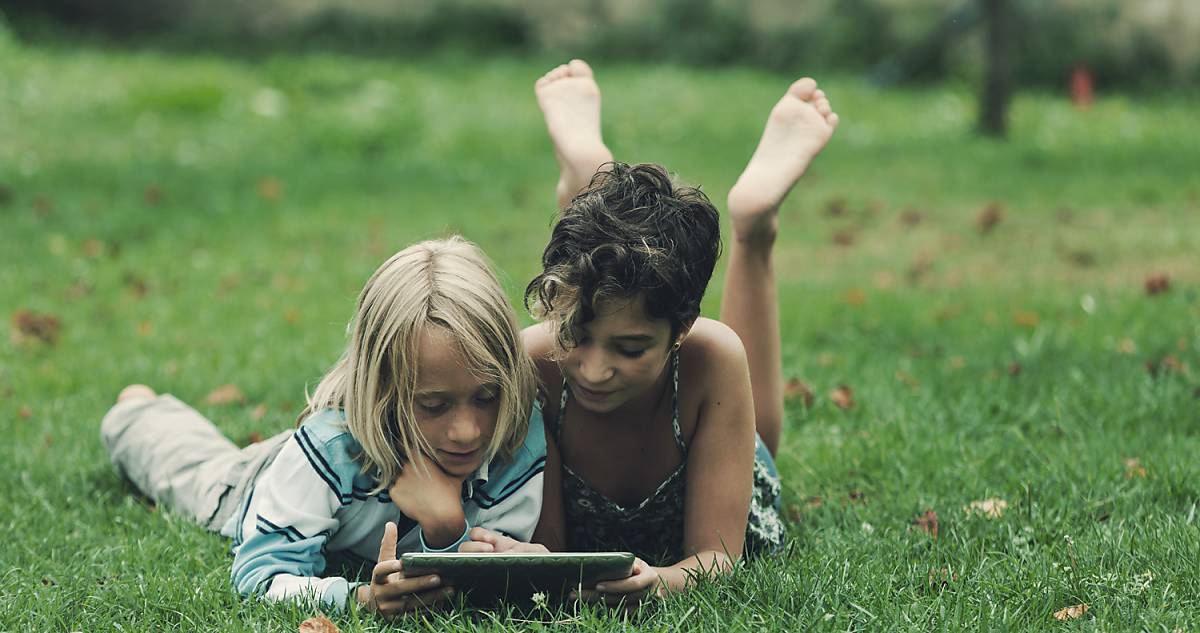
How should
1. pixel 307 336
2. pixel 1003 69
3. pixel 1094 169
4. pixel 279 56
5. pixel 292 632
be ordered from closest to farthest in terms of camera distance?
1. pixel 292 632
2. pixel 307 336
3. pixel 1094 169
4. pixel 1003 69
5. pixel 279 56

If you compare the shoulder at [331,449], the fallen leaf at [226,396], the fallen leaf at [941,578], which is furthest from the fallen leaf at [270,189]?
the fallen leaf at [941,578]

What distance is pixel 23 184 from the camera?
8156mm

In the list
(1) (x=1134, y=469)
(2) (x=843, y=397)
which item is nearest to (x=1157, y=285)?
(2) (x=843, y=397)

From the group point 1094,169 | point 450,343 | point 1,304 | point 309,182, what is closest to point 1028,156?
point 1094,169

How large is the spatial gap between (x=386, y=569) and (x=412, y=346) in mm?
471

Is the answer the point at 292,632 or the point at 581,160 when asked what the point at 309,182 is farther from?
the point at 292,632

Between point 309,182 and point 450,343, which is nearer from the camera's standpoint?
point 450,343

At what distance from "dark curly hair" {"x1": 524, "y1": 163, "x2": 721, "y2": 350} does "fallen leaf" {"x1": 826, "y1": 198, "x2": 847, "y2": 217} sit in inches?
205

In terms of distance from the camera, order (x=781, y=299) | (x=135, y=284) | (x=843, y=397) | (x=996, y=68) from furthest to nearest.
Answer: (x=996, y=68) → (x=135, y=284) → (x=781, y=299) → (x=843, y=397)

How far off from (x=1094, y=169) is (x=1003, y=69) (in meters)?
1.37

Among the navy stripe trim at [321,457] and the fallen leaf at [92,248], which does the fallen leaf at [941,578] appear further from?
the fallen leaf at [92,248]

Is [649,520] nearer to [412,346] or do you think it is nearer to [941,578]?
[941,578]

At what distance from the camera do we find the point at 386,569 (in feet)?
8.32

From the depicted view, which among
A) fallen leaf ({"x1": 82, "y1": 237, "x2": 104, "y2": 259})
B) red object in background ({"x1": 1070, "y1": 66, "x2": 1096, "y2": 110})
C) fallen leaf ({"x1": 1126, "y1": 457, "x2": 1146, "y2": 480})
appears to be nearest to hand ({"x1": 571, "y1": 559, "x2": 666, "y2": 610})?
fallen leaf ({"x1": 1126, "y1": 457, "x2": 1146, "y2": 480})
